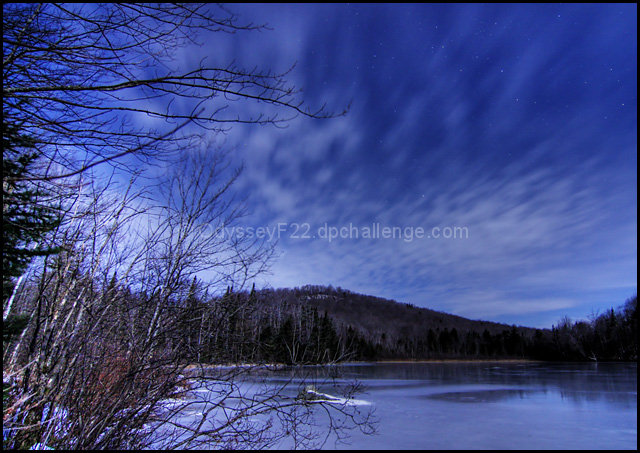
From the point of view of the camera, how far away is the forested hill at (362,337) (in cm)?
460

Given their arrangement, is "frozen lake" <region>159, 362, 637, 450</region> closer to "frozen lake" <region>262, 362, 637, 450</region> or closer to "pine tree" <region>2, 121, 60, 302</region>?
"frozen lake" <region>262, 362, 637, 450</region>

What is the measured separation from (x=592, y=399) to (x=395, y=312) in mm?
132623

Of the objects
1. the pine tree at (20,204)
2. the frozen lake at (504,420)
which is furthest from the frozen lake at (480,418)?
the pine tree at (20,204)

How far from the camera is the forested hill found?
460 cm

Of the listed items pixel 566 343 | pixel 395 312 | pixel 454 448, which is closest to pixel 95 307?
pixel 454 448

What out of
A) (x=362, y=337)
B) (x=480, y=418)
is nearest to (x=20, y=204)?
(x=480, y=418)

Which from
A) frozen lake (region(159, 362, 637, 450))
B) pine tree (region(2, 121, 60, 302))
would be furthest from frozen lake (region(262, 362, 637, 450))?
pine tree (region(2, 121, 60, 302))

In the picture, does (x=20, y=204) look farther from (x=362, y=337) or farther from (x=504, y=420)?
(x=362, y=337)

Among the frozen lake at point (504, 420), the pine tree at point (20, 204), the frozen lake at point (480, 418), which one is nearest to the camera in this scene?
the pine tree at point (20, 204)

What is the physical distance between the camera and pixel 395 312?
5669 inches

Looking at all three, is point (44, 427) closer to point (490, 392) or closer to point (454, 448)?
point (454, 448)

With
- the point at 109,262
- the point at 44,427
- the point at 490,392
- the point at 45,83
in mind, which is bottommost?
the point at 490,392

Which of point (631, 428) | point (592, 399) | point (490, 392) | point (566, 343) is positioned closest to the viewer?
point (631, 428)

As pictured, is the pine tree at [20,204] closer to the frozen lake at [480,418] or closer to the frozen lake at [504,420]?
the frozen lake at [480,418]
